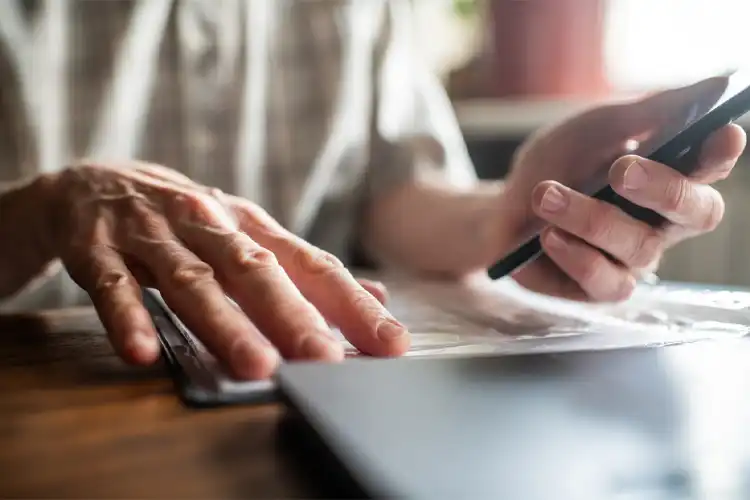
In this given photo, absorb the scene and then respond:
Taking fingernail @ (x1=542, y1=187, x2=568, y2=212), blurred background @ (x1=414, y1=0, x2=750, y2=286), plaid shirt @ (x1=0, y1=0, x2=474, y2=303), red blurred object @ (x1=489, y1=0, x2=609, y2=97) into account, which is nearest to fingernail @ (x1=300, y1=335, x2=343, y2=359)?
fingernail @ (x1=542, y1=187, x2=568, y2=212)

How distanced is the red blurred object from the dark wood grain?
1093 millimetres

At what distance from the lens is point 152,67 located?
91cm

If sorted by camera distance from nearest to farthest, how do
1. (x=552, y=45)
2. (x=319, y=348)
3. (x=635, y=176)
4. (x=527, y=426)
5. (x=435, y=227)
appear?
(x=527, y=426)
(x=319, y=348)
(x=635, y=176)
(x=435, y=227)
(x=552, y=45)

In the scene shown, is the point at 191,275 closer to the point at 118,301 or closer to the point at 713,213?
the point at 118,301

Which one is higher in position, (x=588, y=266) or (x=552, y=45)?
(x=552, y=45)

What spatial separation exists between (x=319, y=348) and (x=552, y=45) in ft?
3.64

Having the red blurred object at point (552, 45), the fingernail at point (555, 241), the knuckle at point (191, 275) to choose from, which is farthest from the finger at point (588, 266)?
the red blurred object at point (552, 45)

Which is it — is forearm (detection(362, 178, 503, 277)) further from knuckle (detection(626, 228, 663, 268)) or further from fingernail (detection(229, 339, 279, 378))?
fingernail (detection(229, 339, 279, 378))

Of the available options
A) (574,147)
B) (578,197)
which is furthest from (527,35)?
(578,197)

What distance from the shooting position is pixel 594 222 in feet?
1.77

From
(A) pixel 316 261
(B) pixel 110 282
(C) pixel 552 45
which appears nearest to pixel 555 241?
(A) pixel 316 261

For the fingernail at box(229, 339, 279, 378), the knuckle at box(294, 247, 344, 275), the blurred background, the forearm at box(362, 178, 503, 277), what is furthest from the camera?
the blurred background

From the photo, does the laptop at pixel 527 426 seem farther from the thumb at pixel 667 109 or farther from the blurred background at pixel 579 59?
the blurred background at pixel 579 59

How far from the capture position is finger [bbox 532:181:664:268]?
535mm
